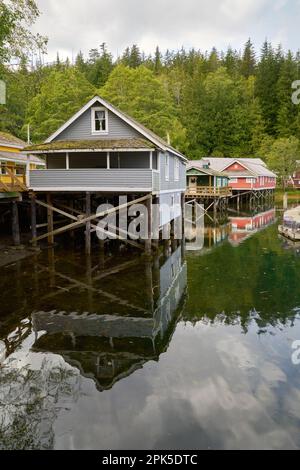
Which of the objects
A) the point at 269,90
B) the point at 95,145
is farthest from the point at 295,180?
Answer: the point at 95,145

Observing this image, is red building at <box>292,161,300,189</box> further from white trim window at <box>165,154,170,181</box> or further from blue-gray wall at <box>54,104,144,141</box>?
blue-gray wall at <box>54,104,144,141</box>

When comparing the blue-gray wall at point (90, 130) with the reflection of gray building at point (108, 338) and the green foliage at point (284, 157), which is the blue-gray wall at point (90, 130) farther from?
the green foliage at point (284, 157)

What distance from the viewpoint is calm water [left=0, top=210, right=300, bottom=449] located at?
6141 mm

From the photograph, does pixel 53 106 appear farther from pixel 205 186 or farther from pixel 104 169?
pixel 104 169

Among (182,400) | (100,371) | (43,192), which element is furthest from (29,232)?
(182,400)

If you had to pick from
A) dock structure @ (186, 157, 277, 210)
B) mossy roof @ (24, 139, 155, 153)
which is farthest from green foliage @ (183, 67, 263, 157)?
mossy roof @ (24, 139, 155, 153)

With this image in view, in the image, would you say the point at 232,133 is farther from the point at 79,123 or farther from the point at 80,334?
the point at 80,334

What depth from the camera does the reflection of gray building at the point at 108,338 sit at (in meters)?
8.30

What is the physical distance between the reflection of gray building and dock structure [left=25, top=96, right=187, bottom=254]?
707 cm

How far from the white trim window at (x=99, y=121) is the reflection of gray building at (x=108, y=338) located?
11003mm

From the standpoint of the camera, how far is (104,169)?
1867 centimetres

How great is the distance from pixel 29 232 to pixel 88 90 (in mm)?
33830

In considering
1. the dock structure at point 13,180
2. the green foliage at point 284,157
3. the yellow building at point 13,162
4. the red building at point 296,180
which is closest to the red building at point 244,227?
the dock structure at point 13,180
